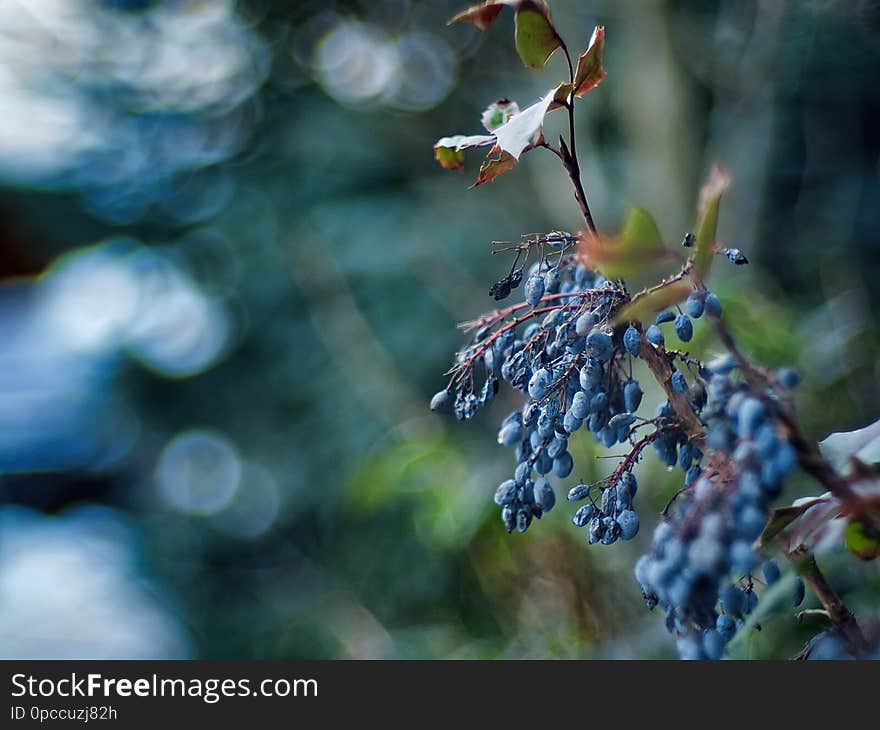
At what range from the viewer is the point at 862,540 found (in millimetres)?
501

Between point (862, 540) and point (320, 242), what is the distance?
273 cm

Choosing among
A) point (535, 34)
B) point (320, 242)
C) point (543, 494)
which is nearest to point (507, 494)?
point (543, 494)

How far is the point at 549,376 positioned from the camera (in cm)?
58

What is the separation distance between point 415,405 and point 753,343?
1603 mm

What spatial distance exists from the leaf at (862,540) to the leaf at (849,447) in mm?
35

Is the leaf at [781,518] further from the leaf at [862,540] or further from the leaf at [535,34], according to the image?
the leaf at [535,34]

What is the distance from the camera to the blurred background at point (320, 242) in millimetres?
2365

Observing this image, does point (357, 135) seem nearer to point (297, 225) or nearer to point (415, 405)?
point (297, 225)

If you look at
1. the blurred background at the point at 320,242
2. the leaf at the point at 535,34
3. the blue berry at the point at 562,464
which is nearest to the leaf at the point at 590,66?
the leaf at the point at 535,34

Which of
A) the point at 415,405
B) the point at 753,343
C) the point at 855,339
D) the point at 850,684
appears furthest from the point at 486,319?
the point at 415,405

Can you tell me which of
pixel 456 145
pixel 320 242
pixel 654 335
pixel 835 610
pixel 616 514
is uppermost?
pixel 320 242

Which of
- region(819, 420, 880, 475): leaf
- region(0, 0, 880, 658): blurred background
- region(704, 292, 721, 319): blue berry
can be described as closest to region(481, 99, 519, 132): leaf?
region(704, 292, 721, 319): blue berry

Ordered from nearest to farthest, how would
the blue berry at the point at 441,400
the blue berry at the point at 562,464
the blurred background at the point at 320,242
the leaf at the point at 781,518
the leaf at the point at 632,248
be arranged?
the leaf at the point at 632,248 → the leaf at the point at 781,518 → the blue berry at the point at 562,464 → the blue berry at the point at 441,400 → the blurred background at the point at 320,242

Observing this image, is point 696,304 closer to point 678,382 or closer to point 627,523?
point 678,382
